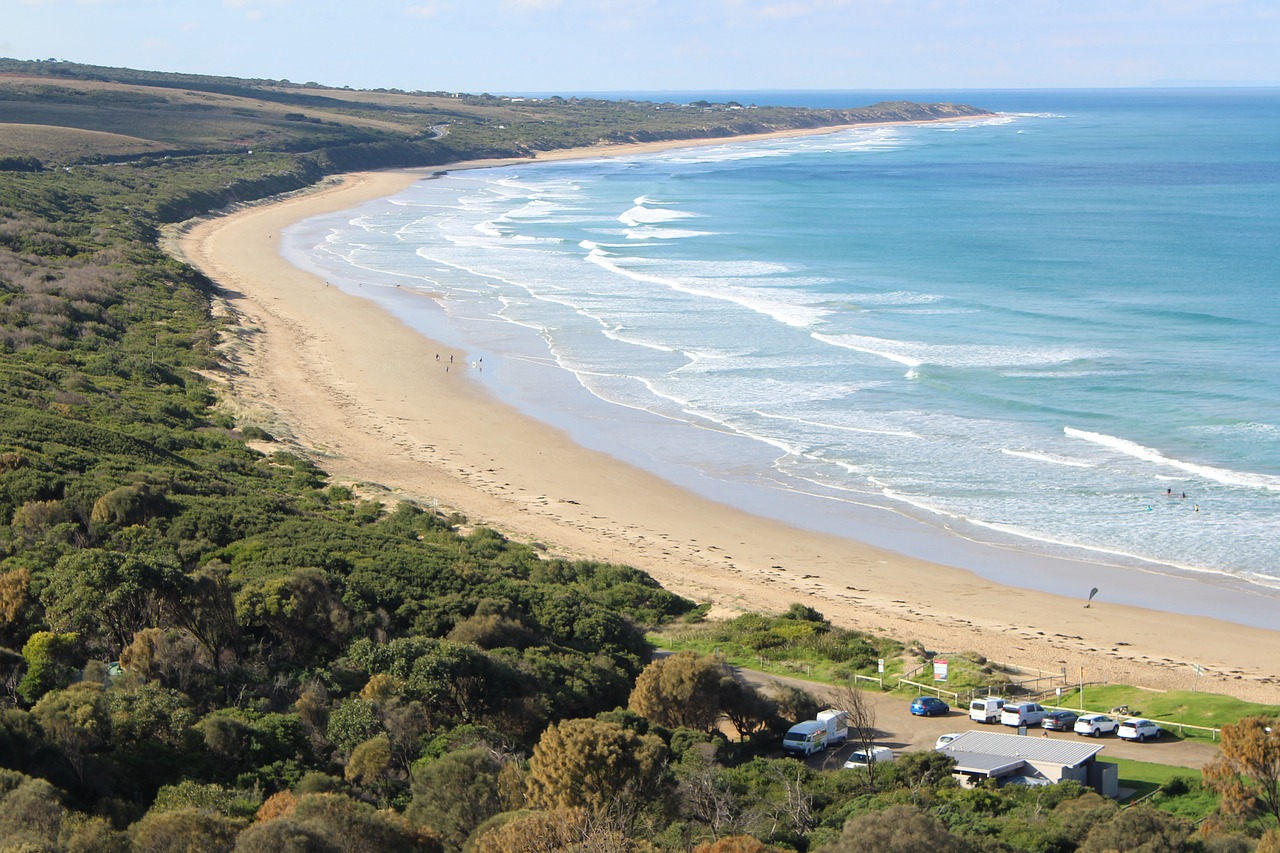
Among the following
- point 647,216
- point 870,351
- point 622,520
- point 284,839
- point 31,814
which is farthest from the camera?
point 647,216

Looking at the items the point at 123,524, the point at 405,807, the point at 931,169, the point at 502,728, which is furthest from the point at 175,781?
the point at 931,169

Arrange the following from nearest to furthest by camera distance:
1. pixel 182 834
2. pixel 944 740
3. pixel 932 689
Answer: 1. pixel 182 834
2. pixel 944 740
3. pixel 932 689

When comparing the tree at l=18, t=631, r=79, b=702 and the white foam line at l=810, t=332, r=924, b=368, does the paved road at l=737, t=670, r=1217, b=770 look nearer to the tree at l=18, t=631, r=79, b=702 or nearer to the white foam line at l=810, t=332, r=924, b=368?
the tree at l=18, t=631, r=79, b=702

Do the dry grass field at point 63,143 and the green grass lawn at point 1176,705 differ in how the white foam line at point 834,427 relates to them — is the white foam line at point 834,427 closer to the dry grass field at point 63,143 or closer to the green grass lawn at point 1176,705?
the green grass lawn at point 1176,705

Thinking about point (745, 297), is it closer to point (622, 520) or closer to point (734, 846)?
point (622, 520)

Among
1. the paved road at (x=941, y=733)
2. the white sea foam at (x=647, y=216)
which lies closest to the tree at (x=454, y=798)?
the paved road at (x=941, y=733)

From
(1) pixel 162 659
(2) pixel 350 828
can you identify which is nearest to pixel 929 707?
(2) pixel 350 828
